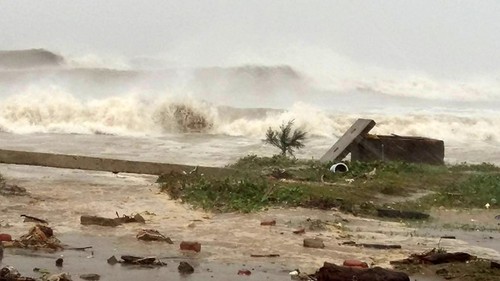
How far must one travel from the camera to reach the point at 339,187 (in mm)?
12195

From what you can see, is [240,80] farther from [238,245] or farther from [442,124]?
[238,245]

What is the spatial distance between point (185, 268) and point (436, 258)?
7.41 feet

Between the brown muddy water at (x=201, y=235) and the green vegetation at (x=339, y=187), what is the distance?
0.39 m

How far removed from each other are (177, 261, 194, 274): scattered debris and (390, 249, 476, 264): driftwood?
186 cm

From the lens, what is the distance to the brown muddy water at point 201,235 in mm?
6824

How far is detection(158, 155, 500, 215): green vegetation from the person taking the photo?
10688 mm

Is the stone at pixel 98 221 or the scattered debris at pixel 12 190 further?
the scattered debris at pixel 12 190

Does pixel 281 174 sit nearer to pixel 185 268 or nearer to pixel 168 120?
pixel 185 268

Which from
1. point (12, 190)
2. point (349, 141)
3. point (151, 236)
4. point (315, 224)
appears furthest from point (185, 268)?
point (349, 141)

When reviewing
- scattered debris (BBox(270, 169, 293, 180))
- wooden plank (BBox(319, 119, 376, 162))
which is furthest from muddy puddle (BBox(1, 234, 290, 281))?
wooden plank (BBox(319, 119, 376, 162))

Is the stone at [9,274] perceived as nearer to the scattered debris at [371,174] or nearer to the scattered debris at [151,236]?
the scattered debris at [151,236]

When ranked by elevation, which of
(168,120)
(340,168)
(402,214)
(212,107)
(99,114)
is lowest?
(402,214)

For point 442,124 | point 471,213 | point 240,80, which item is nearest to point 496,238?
point 471,213

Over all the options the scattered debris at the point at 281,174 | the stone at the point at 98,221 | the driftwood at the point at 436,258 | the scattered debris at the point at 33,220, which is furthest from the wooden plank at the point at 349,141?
the driftwood at the point at 436,258
